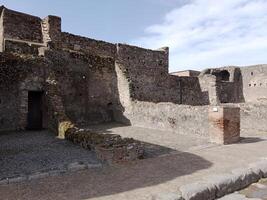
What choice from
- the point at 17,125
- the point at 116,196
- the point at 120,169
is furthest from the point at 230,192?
the point at 17,125

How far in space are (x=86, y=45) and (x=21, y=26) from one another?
12.8 feet

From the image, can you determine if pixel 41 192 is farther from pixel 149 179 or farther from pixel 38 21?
pixel 38 21

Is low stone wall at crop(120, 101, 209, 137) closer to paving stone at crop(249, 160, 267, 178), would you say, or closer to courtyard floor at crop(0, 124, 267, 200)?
courtyard floor at crop(0, 124, 267, 200)

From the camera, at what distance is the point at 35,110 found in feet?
46.9

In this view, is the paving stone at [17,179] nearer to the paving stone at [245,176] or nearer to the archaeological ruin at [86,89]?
the archaeological ruin at [86,89]

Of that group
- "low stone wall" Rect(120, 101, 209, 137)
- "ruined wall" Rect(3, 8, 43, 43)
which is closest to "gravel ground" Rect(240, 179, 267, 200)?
A: "low stone wall" Rect(120, 101, 209, 137)

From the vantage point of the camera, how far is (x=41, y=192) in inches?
220

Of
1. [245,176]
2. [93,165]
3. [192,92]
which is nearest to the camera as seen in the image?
[245,176]

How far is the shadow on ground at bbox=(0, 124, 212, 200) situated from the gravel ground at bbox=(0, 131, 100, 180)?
0.70 meters

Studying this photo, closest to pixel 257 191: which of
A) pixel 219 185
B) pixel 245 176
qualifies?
pixel 245 176

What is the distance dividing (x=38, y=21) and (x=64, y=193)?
1549 cm

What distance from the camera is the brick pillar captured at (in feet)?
35.5

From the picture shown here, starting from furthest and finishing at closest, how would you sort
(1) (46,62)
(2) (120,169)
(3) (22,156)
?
(1) (46,62) < (3) (22,156) < (2) (120,169)

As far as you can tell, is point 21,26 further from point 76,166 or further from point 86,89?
point 76,166
